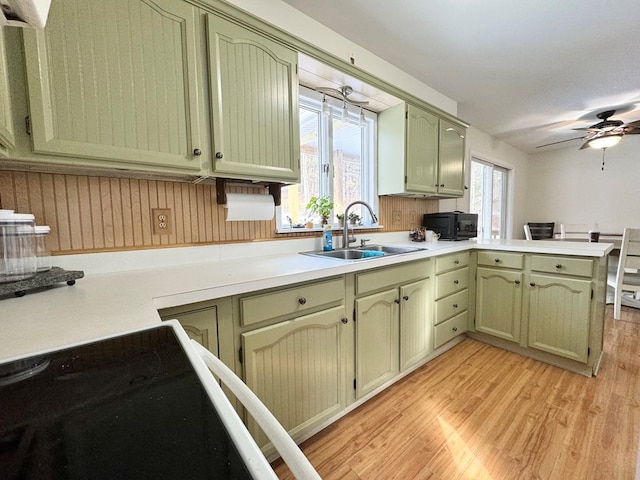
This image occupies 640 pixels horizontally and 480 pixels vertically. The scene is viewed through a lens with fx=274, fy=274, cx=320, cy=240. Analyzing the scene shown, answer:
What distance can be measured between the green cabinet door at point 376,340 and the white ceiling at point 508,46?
1738 millimetres

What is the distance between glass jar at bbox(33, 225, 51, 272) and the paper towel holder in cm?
68

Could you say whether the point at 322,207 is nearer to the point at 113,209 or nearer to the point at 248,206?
the point at 248,206

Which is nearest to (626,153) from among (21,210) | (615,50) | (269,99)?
(615,50)

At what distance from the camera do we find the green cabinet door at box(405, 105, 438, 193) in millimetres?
2289

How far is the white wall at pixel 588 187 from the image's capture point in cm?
434

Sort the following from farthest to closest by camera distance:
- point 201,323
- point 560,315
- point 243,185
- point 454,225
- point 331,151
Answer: point 454,225
point 331,151
point 560,315
point 243,185
point 201,323

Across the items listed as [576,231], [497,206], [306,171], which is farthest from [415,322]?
[576,231]

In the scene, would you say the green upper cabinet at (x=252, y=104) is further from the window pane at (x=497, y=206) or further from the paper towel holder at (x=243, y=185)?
the window pane at (x=497, y=206)

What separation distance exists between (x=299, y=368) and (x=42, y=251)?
1115 millimetres

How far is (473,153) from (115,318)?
4.28m

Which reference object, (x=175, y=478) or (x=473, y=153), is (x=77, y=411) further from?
(x=473, y=153)

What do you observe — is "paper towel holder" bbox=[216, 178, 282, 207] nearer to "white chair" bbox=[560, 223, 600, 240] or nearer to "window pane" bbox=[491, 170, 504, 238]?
"window pane" bbox=[491, 170, 504, 238]

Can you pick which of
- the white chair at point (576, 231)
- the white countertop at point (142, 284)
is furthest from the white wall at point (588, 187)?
the white countertop at point (142, 284)

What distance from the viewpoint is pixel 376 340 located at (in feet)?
5.34
